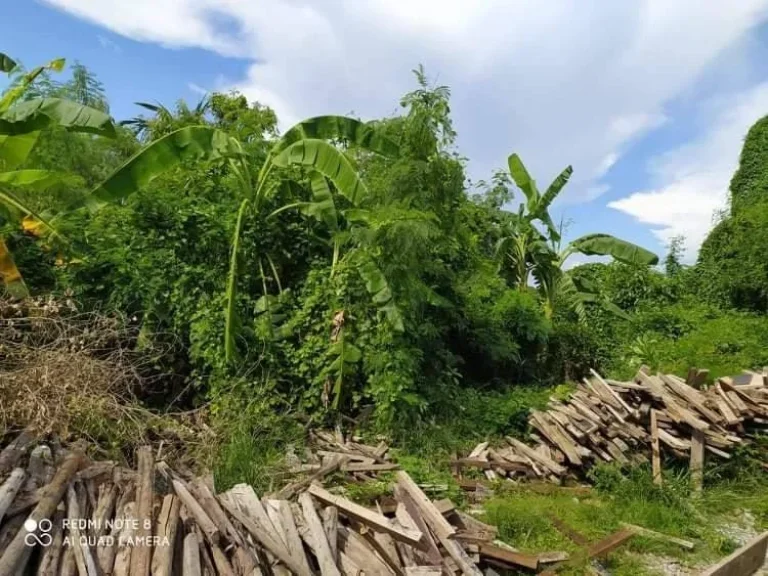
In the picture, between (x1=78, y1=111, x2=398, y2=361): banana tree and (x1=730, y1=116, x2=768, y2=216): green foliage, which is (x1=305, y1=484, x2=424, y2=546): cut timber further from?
(x1=730, y1=116, x2=768, y2=216): green foliage

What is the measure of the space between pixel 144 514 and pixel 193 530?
0.34 metres

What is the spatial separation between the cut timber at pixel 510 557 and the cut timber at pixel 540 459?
232 cm

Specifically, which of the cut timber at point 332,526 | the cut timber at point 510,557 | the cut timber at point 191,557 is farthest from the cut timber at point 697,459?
the cut timber at point 191,557

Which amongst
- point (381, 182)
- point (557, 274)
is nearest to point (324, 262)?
point (381, 182)

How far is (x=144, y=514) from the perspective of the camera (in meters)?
3.58

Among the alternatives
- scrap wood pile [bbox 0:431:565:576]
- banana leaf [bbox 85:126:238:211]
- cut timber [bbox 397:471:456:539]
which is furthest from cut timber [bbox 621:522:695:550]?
banana leaf [bbox 85:126:238:211]

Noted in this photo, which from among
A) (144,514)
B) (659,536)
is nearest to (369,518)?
(144,514)

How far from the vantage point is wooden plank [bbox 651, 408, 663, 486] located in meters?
6.11

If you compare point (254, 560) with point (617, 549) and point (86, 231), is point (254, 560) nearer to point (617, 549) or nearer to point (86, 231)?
point (617, 549)

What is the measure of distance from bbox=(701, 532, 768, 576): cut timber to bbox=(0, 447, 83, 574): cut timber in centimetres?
442

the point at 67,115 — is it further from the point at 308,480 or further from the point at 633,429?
the point at 633,429

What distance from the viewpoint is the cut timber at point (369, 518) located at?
3846 millimetres

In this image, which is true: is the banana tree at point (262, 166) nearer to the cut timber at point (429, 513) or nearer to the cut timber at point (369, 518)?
the cut timber at point (429, 513)

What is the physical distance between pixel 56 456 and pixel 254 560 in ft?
6.84
